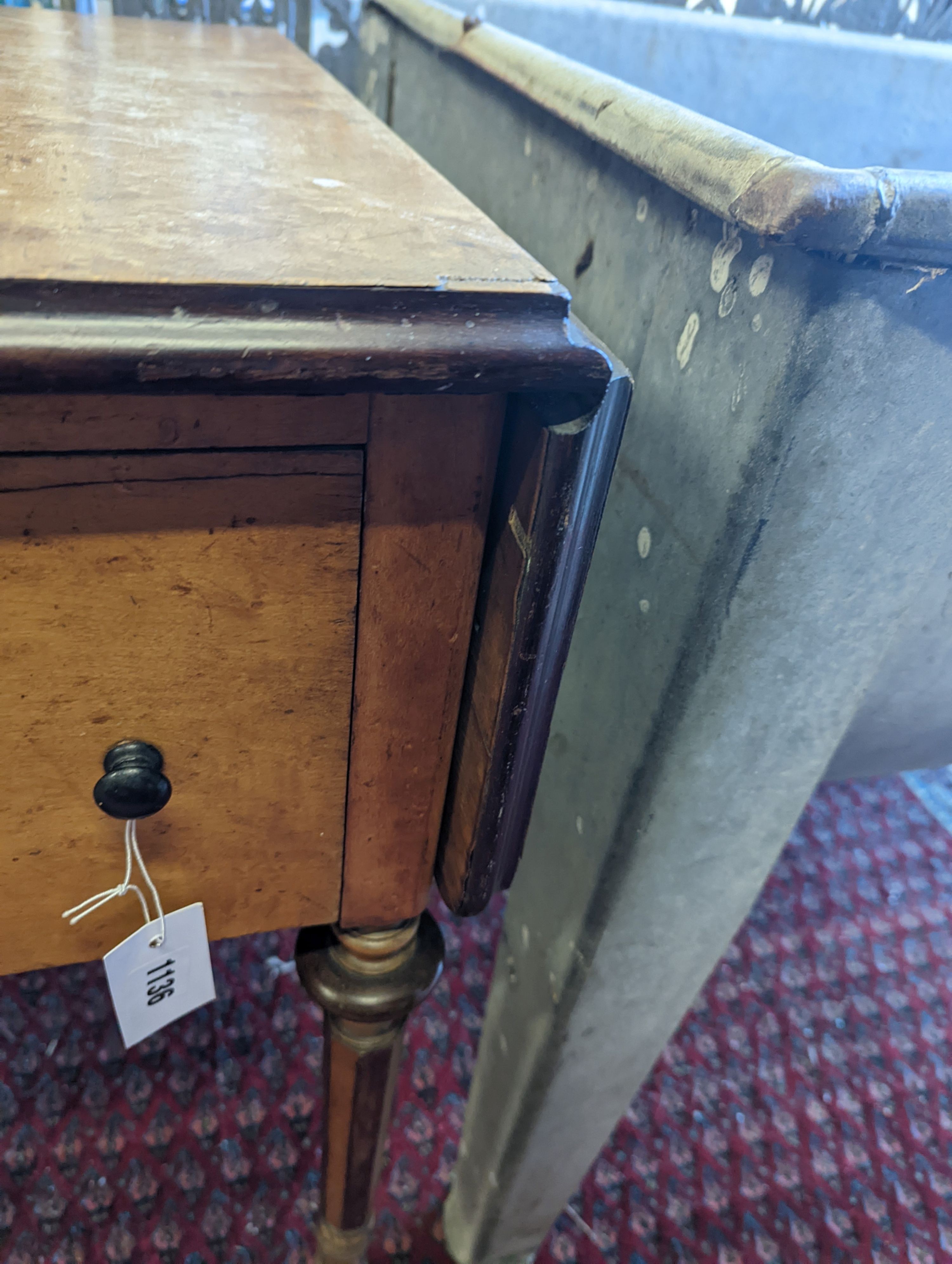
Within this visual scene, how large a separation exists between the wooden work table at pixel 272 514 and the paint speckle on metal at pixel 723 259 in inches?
4.4

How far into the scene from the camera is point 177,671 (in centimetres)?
38

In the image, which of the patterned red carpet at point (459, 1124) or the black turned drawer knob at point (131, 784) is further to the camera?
the patterned red carpet at point (459, 1124)

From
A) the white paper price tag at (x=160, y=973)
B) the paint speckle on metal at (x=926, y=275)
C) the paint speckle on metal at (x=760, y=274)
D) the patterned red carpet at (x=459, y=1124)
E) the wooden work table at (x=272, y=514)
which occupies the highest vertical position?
the paint speckle on metal at (x=926, y=275)

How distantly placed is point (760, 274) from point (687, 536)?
0.14 metres

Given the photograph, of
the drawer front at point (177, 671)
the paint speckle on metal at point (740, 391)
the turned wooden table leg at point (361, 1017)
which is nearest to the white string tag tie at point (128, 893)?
the drawer front at point (177, 671)

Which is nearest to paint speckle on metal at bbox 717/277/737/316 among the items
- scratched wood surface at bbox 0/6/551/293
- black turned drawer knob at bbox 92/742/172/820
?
scratched wood surface at bbox 0/6/551/293

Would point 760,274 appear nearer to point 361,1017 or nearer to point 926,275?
point 926,275

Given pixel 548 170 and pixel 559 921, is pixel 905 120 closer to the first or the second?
pixel 548 170

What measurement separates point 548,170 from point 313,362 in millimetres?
420

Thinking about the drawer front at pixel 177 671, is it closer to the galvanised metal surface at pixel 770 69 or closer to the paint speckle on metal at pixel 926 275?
the paint speckle on metal at pixel 926 275

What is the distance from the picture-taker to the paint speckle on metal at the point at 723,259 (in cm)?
41

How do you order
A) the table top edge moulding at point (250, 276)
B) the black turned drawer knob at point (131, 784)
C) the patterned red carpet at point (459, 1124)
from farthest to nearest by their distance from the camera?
the patterned red carpet at point (459, 1124), the black turned drawer knob at point (131, 784), the table top edge moulding at point (250, 276)

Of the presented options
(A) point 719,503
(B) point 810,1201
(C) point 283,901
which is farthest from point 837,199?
→ (B) point 810,1201

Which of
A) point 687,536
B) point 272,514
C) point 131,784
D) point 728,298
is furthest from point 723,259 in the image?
point 131,784
